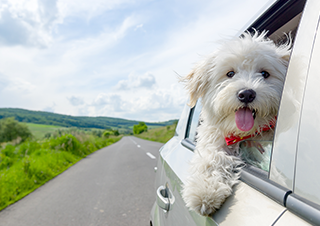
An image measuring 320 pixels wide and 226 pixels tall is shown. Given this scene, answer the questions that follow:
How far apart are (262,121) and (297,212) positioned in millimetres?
728

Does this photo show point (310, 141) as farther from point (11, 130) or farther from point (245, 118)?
point (11, 130)

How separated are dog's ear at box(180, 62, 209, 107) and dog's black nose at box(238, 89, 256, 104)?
17.5 inches

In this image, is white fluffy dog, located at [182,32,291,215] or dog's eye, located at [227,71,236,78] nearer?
white fluffy dog, located at [182,32,291,215]

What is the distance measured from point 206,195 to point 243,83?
2.22 feet

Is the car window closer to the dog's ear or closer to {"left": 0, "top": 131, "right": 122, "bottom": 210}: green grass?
the dog's ear

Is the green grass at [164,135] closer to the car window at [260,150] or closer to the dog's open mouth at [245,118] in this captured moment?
the car window at [260,150]

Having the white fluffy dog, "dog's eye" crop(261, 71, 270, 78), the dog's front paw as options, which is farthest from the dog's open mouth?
the dog's front paw

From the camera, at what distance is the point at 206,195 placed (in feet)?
3.97

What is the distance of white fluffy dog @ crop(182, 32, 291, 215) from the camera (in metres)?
1.28

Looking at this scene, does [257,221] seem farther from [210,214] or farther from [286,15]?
[286,15]

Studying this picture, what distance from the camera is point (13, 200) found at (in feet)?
18.6

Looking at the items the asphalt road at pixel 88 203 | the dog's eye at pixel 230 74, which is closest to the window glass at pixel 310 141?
the dog's eye at pixel 230 74

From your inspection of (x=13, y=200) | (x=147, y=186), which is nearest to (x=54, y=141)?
(x=13, y=200)

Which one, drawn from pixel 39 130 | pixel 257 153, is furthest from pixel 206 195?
pixel 39 130
